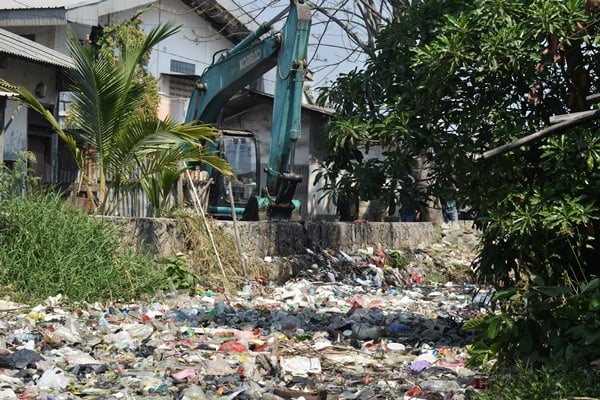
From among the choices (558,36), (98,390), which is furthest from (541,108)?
(98,390)

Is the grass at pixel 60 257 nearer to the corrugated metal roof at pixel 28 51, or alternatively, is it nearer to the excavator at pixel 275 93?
the excavator at pixel 275 93

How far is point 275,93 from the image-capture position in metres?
14.6

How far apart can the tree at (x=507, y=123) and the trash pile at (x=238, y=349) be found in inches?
44.2

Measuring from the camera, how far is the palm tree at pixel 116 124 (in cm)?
1069

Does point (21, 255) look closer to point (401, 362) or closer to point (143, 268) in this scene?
point (143, 268)

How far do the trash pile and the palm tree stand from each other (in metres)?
1.84

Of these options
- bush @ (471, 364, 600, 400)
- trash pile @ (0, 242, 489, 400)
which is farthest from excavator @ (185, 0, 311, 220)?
bush @ (471, 364, 600, 400)

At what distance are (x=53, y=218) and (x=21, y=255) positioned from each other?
587mm

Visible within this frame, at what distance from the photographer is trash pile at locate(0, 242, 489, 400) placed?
6.14 m

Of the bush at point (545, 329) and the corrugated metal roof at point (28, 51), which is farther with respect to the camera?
the corrugated metal roof at point (28, 51)

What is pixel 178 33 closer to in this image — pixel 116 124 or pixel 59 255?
pixel 116 124

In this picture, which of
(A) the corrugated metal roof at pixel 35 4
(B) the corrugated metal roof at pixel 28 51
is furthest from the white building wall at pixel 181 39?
(B) the corrugated metal roof at pixel 28 51

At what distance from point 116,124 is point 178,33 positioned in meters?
14.0

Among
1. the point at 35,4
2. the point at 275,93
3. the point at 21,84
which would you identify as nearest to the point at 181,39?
the point at 35,4
